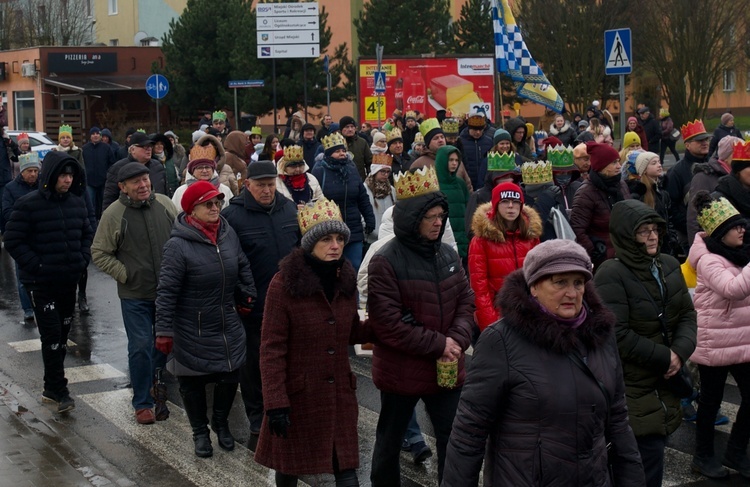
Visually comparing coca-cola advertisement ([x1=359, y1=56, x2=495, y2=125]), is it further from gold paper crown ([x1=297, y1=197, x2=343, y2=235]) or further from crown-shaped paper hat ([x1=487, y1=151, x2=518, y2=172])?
gold paper crown ([x1=297, y1=197, x2=343, y2=235])

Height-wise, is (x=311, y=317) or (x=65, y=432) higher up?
(x=311, y=317)

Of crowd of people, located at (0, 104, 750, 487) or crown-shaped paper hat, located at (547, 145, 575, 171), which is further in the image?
crown-shaped paper hat, located at (547, 145, 575, 171)

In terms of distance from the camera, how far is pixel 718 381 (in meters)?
7.32

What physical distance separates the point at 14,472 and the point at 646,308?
4.33 meters

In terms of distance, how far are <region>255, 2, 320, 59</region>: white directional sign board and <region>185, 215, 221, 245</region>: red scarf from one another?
3057 centimetres

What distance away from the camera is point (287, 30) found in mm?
37969

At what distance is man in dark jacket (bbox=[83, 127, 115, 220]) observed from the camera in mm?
20047

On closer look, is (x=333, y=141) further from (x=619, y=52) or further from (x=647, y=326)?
(x=647, y=326)

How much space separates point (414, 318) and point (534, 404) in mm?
2083

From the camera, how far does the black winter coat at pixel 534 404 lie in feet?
14.0

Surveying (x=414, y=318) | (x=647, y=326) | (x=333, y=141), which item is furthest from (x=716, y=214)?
(x=333, y=141)

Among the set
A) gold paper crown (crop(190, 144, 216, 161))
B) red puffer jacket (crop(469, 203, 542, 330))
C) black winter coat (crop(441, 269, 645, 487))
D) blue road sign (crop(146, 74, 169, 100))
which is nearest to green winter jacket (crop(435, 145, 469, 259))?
gold paper crown (crop(190, 144, 216, 161))

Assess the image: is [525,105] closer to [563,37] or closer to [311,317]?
[563,37]

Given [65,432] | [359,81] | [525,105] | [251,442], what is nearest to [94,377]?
[65,432]
